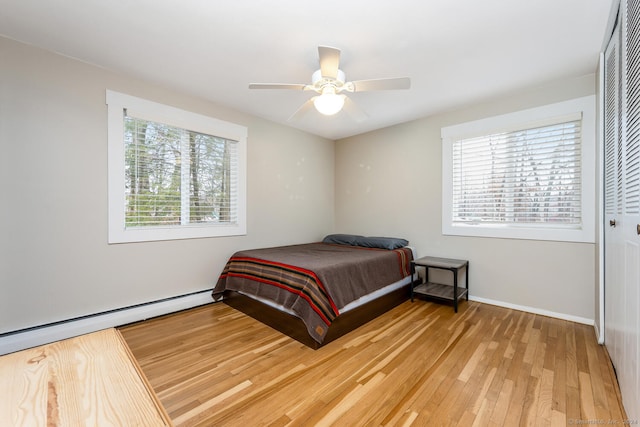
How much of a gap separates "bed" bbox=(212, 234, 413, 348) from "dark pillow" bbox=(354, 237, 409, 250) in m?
0.02

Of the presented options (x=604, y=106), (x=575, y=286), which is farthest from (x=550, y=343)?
(x=604, y=106)

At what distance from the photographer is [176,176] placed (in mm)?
3092

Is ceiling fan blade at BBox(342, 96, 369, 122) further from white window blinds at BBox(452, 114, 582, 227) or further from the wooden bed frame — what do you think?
the wooden bed frame

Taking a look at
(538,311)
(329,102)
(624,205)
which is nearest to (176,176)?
(329,102)

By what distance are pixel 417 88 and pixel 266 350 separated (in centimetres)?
292

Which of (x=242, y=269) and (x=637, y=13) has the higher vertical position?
(x=637, y=13)

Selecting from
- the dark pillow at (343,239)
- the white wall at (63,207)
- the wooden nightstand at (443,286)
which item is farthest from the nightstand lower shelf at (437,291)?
the white wall at (63,207)

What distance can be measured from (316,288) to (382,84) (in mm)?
1738

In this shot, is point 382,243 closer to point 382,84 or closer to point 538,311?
point 538,311

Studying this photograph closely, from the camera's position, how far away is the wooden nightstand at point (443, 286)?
3042 mm

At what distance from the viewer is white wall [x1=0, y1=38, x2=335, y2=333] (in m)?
2.16

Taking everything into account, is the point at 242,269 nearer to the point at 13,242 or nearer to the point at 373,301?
the point at 373,301

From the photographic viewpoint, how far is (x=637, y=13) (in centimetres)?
133

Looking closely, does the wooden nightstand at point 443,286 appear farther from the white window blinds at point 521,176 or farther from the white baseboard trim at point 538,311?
the white window blinds at point 521,176
